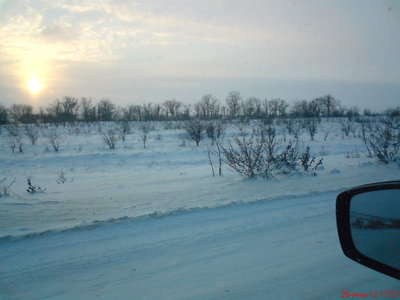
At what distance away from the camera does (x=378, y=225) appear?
184 cm

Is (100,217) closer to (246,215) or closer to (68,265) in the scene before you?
(68,265)

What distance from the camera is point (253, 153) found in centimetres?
759

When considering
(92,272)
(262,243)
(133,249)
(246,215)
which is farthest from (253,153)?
(92,272)

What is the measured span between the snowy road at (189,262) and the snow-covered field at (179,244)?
0.01 meters

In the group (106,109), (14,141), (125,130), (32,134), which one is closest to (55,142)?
(32,134)

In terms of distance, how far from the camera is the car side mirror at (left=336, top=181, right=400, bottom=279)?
1.67 metres

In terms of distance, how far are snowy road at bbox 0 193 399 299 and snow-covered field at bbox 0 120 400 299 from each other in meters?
0.01

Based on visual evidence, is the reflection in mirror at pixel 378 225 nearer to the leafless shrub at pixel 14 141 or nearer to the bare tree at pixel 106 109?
the leafless shrub at pixel 14 141

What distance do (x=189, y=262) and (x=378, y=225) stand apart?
183cm

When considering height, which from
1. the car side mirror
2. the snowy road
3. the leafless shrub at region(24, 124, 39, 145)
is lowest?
the snowy road

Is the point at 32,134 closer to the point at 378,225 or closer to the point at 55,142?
the point at 55,142

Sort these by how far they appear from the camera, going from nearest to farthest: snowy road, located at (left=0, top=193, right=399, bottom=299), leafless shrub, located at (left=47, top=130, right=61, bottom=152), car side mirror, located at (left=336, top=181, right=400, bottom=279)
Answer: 1. car side mirror, located at (left=336, top=181, right=400, bottom=279)
2. snowy road, located at (left=0, top=193, right=399, bottom=299)
3. leafless shrub, located at (left=47, top=130, right=61, bottom=152)

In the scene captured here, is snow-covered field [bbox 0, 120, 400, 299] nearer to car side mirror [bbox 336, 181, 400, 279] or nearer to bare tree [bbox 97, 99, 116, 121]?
car side mirror [bbox 336, 181, 400, 279]

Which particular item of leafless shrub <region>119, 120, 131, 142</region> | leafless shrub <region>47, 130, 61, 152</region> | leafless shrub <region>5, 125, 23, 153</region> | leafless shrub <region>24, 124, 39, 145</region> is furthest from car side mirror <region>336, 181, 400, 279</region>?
leafless shrub <region>24, 124, 39, 145</region>
